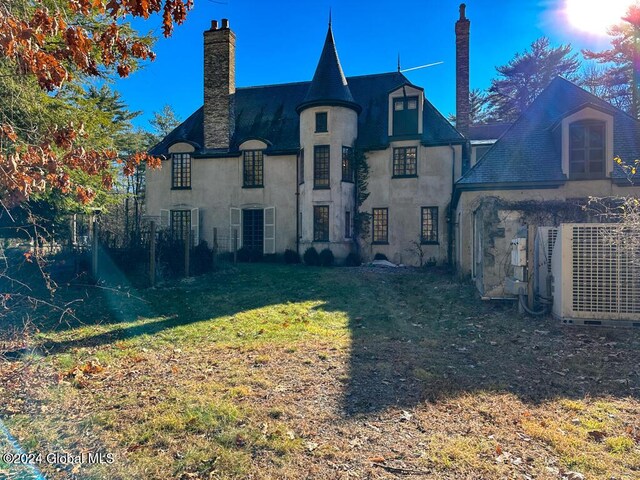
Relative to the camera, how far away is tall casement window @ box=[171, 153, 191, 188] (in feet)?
70.2

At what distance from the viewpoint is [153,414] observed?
157 inches

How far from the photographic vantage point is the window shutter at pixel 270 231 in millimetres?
20188

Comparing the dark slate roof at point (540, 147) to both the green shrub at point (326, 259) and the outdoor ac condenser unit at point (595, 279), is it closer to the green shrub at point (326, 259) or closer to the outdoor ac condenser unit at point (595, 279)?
the outdoor ac condenser unit at point (595, 279)

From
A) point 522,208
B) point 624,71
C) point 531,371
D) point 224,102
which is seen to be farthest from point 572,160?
point 624,71

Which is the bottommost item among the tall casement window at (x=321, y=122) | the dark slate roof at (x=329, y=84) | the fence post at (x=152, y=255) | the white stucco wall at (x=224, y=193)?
the fence post at (x=152, y=255)

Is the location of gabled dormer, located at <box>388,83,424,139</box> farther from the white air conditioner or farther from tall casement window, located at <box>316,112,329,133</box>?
the white air conditioner

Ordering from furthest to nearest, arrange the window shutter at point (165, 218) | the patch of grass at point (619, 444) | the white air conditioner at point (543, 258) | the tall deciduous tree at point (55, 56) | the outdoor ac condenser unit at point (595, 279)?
the window shutter at point (165, 218), the white air conditioner at point (543, 258), the outdoor ac condenser unit at point (595, 279), the patch of grass at point (619, 444), the tall deciduous tree at point (55, 56)

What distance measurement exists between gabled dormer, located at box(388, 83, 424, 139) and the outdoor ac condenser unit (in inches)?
485

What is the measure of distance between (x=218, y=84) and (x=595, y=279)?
61.1 ft

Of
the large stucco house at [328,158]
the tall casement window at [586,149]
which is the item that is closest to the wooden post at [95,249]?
the large stucco house at [328,158]

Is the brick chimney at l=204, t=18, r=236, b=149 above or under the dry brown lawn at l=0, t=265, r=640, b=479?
above

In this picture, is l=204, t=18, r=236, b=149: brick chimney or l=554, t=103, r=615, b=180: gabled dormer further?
l=204, t=18, r=236, b=149: brick chimney

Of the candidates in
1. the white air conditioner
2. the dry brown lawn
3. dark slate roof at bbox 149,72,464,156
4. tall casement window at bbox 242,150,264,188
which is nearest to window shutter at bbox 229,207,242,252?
tall casement window at bbox 242,150,264,188

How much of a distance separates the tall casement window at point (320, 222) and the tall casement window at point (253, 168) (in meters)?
3.52
